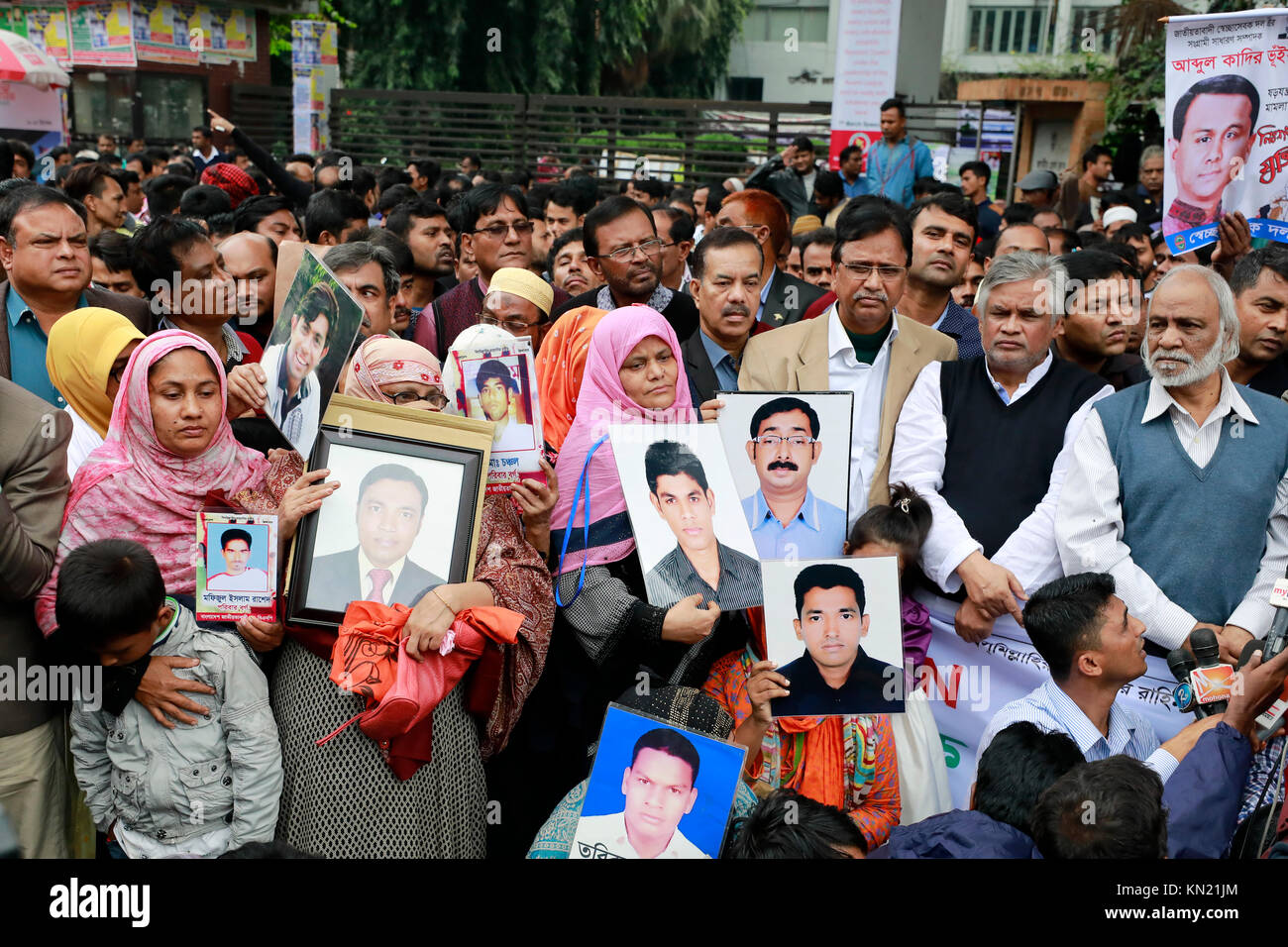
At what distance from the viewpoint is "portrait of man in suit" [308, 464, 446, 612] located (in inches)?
103

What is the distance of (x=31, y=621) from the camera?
9.11 feet

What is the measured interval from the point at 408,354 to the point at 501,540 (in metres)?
0.55

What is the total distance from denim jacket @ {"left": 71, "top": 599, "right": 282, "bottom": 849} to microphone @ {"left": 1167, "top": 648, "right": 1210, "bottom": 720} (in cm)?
225

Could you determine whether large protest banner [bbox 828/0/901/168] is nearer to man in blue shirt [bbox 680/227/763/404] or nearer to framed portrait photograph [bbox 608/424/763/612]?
man in blue shirt [bbox 680/227/763/404]

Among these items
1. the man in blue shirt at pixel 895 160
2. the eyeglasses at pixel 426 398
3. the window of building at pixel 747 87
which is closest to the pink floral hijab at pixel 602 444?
the eyeglasses at pixel 426 398

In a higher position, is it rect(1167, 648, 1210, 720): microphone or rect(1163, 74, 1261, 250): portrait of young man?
rect(1163, 74, 1261, 250): portrait of young man

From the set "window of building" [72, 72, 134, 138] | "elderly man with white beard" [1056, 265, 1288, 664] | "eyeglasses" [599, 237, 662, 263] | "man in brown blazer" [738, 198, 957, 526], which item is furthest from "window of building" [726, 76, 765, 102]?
"elderly man with white beard" [1056, 265, 1288, 664]

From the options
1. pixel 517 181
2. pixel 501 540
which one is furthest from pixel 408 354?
pixel 517 181

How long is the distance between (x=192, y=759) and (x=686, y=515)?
4.36 feet

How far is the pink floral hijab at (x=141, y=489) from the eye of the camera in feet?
9.00

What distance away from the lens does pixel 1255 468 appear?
3.06 m

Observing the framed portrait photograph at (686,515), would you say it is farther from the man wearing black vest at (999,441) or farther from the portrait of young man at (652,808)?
the man wearing black vest at (999,441)

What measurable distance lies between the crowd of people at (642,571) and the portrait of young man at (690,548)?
1.0 inches

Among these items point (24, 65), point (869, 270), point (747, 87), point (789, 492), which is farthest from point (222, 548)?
point (747, 87)
